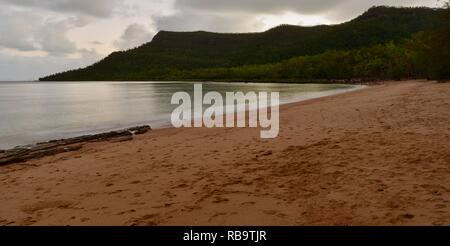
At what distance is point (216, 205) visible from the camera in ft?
20.7

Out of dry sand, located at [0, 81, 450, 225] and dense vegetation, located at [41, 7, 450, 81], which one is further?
dense vegetation, located at [41, 7, 450, 81]

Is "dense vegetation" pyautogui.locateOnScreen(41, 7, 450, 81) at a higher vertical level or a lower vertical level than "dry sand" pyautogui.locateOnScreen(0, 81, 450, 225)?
higher

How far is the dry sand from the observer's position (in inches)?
223

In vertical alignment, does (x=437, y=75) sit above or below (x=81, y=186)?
above

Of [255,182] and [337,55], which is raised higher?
[337,55]

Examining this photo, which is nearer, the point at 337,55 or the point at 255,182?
the point at 255,182

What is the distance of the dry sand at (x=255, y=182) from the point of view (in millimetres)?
5676

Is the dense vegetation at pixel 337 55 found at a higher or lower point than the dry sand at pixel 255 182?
higher

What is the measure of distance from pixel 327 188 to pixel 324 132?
5995 mm

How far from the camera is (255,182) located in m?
7.39

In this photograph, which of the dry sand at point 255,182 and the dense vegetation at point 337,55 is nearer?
the dry sand at point 255,182
